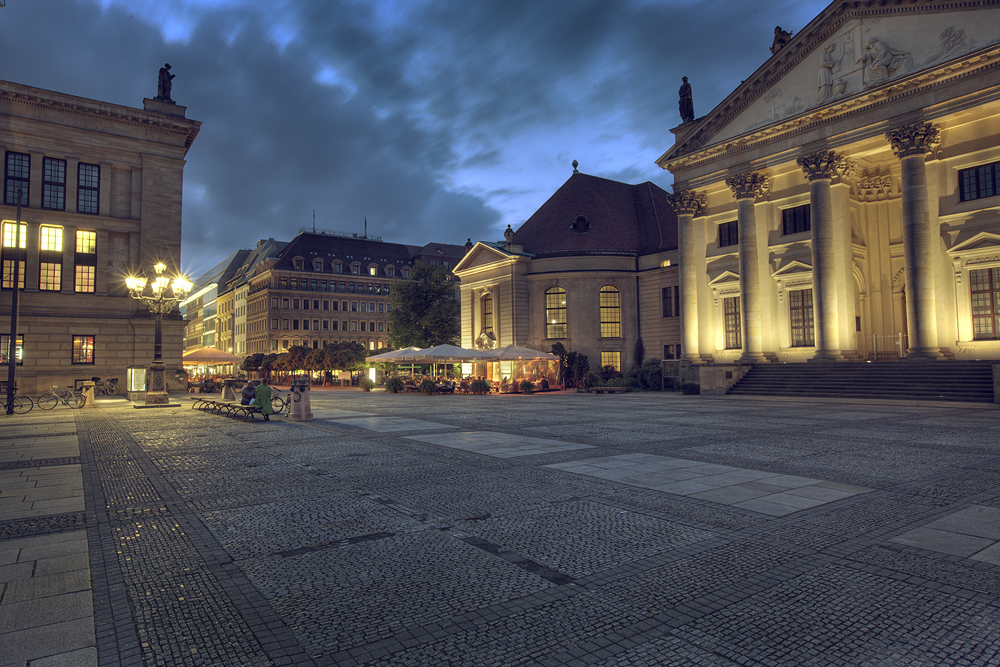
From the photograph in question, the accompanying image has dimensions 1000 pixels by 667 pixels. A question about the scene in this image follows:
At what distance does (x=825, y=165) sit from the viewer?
3256 centimetres

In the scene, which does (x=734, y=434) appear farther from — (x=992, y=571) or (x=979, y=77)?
(x=979, y=77)

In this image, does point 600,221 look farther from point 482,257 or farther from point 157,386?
point 157,386

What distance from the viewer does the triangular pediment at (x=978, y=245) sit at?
28.1m

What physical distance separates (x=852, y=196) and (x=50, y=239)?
50.3 meters

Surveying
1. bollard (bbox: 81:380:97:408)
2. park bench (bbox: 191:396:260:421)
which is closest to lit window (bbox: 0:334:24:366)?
bollard (bbox: 81:380:97:408)

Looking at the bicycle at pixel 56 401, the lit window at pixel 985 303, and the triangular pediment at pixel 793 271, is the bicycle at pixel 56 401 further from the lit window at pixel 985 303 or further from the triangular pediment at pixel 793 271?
the lit window at pixel 985 303

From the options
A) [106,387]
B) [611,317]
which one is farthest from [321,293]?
[611,317]

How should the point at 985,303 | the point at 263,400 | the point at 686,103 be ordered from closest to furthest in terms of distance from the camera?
the point at 263,400
the point at 985,303
the point at 686,103

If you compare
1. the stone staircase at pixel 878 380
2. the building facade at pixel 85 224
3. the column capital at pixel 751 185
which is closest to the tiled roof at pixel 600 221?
the column capital at pixel 751 185

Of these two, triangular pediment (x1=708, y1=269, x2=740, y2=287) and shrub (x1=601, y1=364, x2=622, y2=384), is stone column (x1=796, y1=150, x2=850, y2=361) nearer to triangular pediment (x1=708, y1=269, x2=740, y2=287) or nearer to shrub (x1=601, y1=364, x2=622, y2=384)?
triangular pediment (x1=708, y1=269, x2=740, y2=287)

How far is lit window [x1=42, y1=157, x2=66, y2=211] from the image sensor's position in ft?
129

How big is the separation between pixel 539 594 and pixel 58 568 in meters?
4.37

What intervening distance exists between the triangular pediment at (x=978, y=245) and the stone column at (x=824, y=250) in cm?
543

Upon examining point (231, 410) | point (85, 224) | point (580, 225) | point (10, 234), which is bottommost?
point (231, 410)
